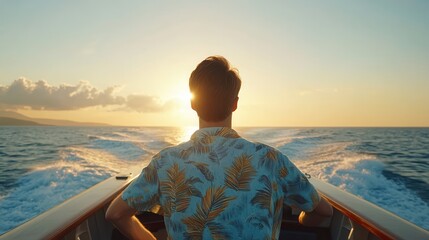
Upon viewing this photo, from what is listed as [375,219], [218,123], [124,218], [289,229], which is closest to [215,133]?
[218,123]

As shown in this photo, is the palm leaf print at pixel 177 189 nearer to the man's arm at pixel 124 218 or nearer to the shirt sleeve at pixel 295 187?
the man's arm at pixel 124 218

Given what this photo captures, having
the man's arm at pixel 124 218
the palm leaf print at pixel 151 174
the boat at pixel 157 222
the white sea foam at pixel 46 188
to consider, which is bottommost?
the white sea foam at pixel 46 188

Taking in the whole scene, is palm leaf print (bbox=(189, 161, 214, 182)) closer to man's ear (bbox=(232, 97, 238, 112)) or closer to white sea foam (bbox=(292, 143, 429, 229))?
man's ear (bbox=(232, 97, 238, 112))

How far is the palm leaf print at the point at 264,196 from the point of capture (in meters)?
0.90

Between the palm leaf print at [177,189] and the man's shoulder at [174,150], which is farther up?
the man's shoulder at [174,150]

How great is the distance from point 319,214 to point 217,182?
0.40 m

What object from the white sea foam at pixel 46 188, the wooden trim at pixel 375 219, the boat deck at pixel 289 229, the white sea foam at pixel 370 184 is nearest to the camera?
the wooden trim at pixel 375 219

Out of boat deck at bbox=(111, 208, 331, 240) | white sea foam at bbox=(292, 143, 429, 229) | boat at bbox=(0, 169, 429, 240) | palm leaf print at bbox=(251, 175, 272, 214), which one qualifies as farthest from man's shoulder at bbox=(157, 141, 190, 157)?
white sea foam at bbox=(292, 143, 429, 229)

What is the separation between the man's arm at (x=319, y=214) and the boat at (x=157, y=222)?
0.13ft

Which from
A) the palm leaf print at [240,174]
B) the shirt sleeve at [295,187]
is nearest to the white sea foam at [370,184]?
the shirt sleeve at [295,187]

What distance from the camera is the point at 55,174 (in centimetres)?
894

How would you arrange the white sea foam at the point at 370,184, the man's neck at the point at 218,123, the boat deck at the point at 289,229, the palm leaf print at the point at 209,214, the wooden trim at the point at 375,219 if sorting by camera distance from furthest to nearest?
the white sea foam at the point at 370,184 → the boat deck at the point at 289,229 → the wooden trim at the point at 375,219 → the man's neck at the point at 218,123 → the palm leaf print at the point at 209,214

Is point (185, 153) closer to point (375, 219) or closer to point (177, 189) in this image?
point (177, 189)

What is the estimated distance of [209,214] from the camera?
2.94 ft
